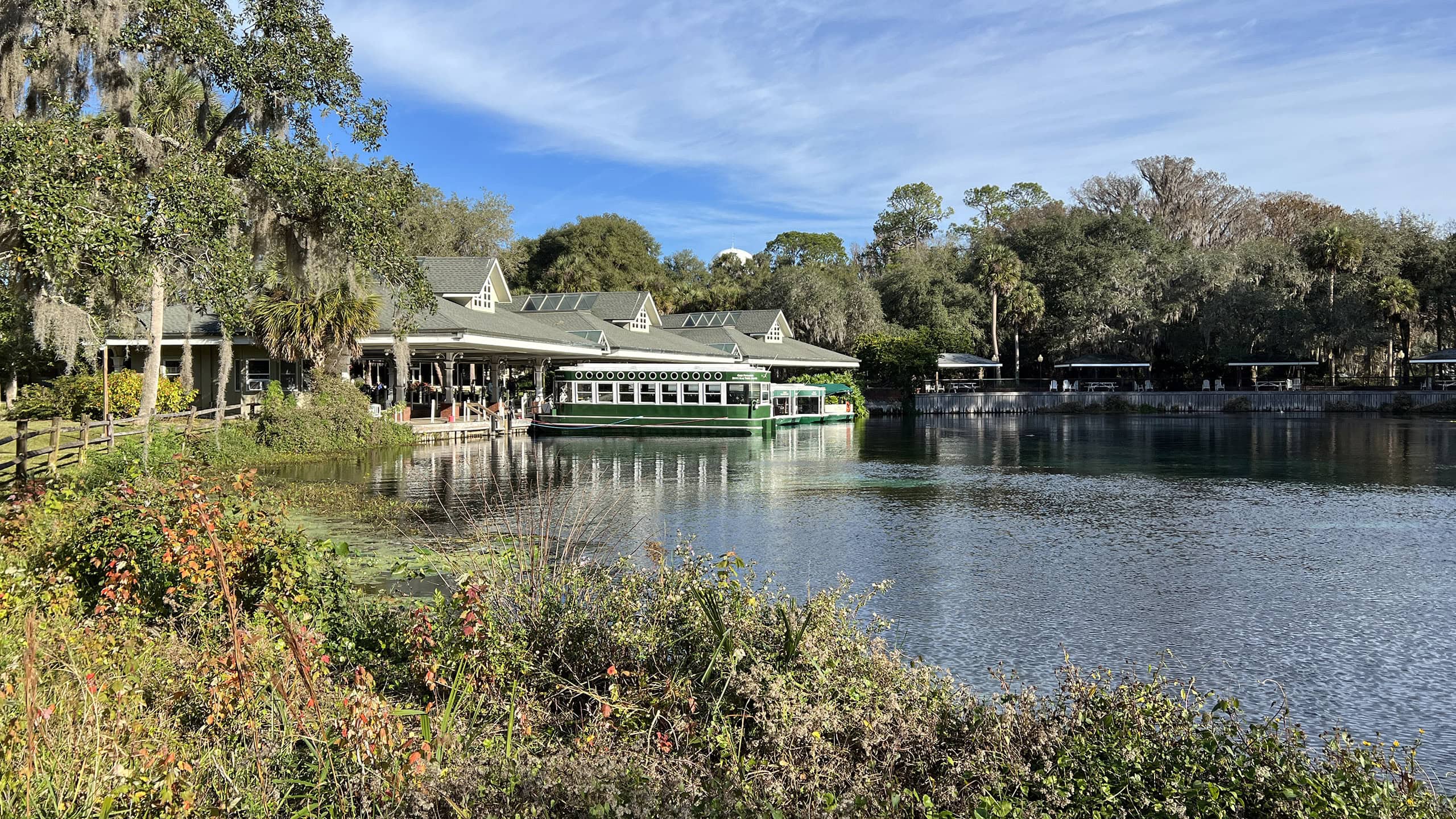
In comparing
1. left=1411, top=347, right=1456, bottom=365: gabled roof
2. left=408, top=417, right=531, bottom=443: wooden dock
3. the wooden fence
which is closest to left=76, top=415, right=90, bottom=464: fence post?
the wooden fence

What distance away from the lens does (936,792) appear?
5.00 metres

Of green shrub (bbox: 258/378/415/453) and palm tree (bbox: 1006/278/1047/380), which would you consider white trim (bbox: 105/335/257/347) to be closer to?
green shrub (bbox: 258/378/415/453)

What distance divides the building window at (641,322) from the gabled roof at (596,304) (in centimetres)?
21

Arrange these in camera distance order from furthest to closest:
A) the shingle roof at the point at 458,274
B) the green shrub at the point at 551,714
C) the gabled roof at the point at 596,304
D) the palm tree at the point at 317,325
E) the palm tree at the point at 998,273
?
the palm tree at the point at 998,273, the gabled roof at the point at 596,304, the shingle roof at the point at 458,274, the palm tree at the point at 317,325, the green shrub at the point at 551,714

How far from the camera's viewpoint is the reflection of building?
32875 mm

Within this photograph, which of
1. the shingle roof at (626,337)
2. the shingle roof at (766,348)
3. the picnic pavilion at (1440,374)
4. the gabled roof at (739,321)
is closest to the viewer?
the shingle roof at (626,337)

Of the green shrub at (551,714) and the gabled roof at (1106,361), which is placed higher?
the gabled roof at (1106,361)

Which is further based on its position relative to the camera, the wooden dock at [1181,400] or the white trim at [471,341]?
the wooden dock at [1181,400]

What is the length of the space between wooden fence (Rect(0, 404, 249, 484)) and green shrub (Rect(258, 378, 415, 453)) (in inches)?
74.1

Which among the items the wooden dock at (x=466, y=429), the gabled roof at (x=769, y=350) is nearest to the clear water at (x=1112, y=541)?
the wooden dock at (x=466, y=429)

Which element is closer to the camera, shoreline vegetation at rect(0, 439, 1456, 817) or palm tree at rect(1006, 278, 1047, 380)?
shoreline vegetation at rect(0, 439, 1456, 817)

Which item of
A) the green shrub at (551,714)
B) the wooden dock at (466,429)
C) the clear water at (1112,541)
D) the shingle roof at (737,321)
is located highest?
the shingle roof at (737,321)

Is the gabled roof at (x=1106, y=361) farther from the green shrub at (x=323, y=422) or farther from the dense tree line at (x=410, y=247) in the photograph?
the green shrub at (x=323, y=422)

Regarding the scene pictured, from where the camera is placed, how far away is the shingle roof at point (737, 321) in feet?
197
